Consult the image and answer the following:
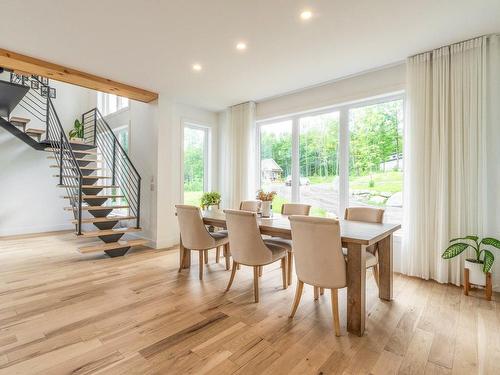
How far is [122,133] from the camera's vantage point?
6051mm

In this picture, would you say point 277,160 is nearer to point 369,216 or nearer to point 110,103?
point 369,216

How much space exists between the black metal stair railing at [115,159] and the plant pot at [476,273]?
15.1ft

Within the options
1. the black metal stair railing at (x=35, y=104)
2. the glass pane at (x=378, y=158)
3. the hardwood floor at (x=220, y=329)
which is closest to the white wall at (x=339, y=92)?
the glass pane at (x=378, y=158)

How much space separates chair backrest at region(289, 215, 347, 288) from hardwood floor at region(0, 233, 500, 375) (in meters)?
0.42

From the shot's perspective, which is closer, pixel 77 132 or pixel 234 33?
pixel 234 33

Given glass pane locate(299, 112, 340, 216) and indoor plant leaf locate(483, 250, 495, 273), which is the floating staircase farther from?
indoor plant leaf locate(483, 250, 495, 273)

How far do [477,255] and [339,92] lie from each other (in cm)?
272

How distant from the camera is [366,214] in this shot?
3053 mm

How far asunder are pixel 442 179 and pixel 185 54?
3.41 meters

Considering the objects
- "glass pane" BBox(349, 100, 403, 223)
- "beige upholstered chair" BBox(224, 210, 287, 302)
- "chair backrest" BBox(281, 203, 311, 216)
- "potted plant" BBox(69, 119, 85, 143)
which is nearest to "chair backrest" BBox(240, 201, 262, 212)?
"chair backrest" BBox(281, 203, 311, 216)

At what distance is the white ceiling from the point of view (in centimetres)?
232

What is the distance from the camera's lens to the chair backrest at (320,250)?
1998 mm

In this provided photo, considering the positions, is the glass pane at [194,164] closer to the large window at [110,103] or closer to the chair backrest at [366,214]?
the large window at [110,103]

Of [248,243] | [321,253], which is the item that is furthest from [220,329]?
[321,253]
